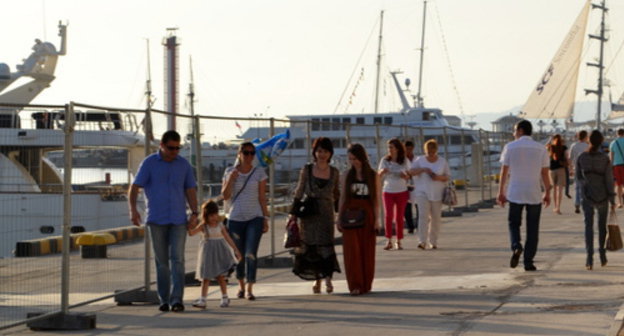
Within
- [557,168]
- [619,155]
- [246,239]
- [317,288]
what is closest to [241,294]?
[246,239]

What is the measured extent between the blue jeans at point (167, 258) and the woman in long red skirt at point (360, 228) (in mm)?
1849

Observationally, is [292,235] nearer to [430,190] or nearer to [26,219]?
[26,219]

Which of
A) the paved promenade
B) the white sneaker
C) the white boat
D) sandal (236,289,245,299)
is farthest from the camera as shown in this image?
the white boat

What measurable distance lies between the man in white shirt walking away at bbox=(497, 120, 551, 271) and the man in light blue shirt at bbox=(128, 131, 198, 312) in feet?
13.8

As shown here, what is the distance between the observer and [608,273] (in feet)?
48.6

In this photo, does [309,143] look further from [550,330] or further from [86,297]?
[550,330]

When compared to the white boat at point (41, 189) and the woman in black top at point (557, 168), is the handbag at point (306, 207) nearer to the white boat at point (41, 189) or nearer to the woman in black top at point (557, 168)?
the white boat at point (41, 189)

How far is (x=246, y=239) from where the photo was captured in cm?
1387

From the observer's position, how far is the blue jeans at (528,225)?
1535cm

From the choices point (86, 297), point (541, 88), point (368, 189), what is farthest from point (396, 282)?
point (541, 88)

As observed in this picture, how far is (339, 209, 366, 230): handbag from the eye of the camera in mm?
13773

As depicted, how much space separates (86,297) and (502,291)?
13.4 ft

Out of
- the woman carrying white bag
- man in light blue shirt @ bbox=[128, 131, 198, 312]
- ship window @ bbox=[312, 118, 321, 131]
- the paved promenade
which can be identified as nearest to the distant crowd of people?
man in light blue shirt @ bbox=[128, 131, 198, 312]

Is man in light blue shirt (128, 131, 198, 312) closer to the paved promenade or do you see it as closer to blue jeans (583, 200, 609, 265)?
the paved promenade
